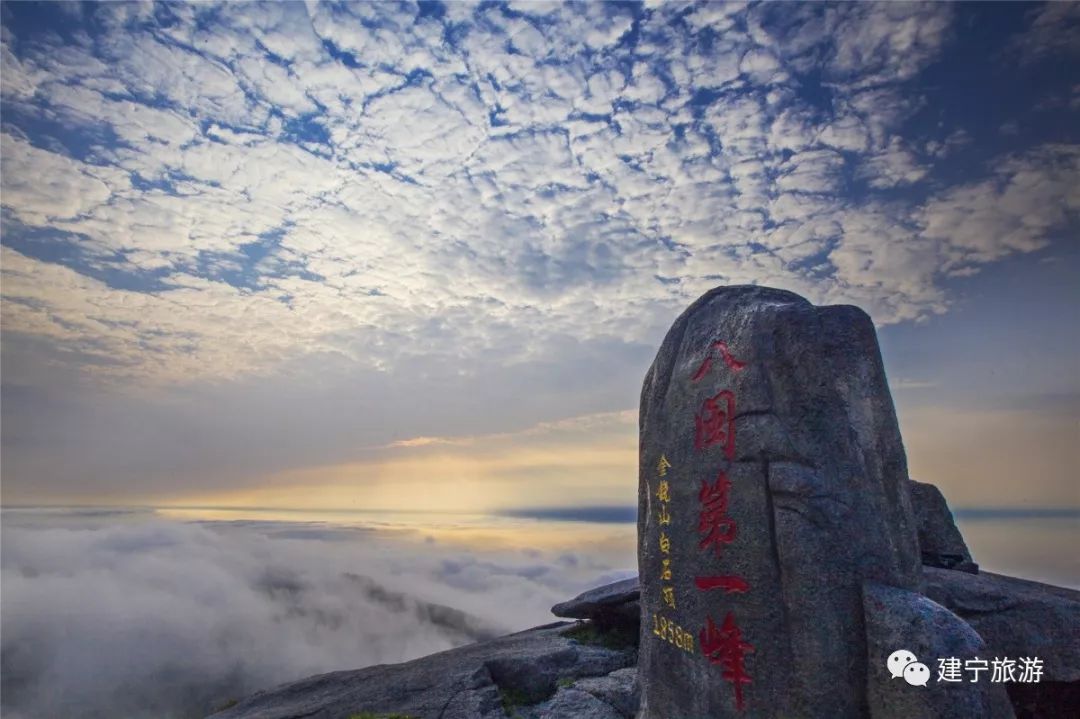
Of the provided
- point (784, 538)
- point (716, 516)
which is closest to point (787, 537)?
point (784, 538)

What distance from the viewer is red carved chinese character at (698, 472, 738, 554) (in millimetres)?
7465

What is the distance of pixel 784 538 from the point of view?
22.4ft

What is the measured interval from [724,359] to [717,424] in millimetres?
875

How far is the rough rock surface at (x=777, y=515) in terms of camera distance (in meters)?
6.55

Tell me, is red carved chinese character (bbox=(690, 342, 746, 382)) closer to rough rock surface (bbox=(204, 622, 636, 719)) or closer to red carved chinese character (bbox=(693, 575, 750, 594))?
red carved chinese character (bbox=(693, 575, 750, 594))

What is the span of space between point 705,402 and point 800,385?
130 centimetres

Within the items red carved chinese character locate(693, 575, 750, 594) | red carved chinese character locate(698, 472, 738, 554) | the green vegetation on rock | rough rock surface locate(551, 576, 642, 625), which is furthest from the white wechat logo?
the green vegetation on rock

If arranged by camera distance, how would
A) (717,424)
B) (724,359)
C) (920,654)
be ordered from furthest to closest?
(724,359) → (717,424) → (920,654)

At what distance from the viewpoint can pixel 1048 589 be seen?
41.9 feet

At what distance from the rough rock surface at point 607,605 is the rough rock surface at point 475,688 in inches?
27.6

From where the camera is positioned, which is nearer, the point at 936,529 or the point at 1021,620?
the point at 1021,620

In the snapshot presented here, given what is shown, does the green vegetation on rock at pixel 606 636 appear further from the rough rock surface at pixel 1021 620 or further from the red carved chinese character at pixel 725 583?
the red carved chinese character at pixel 725 583

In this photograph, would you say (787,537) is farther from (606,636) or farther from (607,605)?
(606,636)

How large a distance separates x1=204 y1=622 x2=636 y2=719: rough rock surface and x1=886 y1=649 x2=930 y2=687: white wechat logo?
5964 mm
